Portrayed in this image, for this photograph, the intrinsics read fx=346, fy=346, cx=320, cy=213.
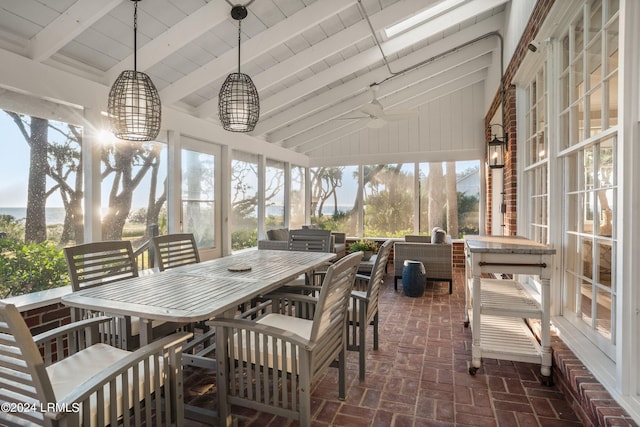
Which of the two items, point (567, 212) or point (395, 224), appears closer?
point (567, 212)

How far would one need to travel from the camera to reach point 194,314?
1553 millimetres

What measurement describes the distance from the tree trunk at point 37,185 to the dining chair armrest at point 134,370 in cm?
202

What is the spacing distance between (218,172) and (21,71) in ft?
9.03

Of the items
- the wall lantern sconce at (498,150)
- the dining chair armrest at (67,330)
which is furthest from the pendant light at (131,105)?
the wall lantern sconce at (498,150)

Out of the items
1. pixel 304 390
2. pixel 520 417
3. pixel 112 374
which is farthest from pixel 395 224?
pixel 112 374

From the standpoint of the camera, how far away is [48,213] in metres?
2.95

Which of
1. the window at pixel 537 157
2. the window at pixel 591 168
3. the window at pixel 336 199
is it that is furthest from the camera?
the window at pixel 336 199

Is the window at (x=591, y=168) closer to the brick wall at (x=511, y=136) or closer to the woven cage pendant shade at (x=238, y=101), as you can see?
the brick wall at (x=511, y=136)

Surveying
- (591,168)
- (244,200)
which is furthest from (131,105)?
(244,200)

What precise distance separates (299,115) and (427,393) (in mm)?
4612

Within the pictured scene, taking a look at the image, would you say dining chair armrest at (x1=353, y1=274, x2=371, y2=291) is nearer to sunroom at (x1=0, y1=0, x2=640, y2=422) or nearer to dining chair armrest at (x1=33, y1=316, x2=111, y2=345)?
sunroom at (x1=0, y1=0, x2=640, y2=422)

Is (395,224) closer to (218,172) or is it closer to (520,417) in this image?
(218,172)

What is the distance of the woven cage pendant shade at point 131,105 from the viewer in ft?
7.05

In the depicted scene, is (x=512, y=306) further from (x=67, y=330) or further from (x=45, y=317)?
(x=45, y=317)
